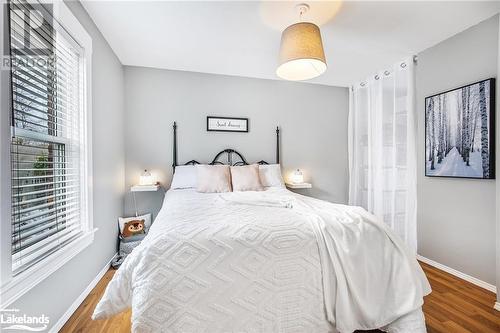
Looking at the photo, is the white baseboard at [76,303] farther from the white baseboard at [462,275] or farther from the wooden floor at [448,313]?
the white baseboard at [462,275]

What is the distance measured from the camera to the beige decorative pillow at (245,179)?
2.98m

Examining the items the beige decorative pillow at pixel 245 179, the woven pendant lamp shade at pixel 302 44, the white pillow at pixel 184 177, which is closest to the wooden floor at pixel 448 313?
the white pillow at pixel 184 177

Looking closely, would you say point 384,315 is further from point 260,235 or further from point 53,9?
point 53,9

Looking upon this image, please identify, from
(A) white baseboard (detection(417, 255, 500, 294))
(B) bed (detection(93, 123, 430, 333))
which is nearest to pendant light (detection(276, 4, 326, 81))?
(B) bed (detection(93, 123, 430, 333))

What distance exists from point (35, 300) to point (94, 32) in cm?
232

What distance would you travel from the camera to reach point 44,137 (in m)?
1.54

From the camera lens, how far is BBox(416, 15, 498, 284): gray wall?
7.30 ft

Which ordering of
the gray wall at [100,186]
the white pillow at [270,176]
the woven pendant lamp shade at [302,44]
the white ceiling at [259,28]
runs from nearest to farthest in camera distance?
1. the gray wall at [100,186]
2. the woven pendant lamp shade at [302,44]
3. the white ceiling at [259,28]
4. the white pillow at [270,176]

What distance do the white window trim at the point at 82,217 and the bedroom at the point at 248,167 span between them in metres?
0.01

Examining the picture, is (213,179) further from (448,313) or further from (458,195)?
(458,195)

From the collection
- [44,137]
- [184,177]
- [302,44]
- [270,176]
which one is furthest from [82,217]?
[302,44]

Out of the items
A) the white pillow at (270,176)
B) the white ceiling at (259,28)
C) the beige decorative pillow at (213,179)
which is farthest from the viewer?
the white pillow at (270,176)

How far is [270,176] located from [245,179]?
0.47 m

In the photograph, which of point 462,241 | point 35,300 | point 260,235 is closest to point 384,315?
point 260,235
